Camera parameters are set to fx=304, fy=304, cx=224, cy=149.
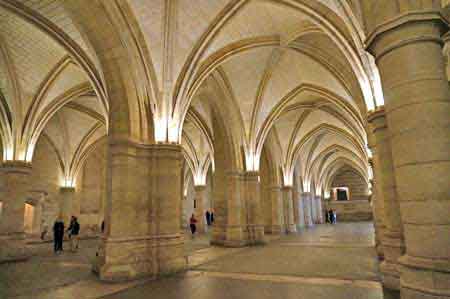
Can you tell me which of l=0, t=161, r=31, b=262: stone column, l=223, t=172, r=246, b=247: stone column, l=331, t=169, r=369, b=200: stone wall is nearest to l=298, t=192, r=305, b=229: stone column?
l=223, t=172, r=246, b=247: stone column

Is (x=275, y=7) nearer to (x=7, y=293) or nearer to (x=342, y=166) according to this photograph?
(x=7, y=293)

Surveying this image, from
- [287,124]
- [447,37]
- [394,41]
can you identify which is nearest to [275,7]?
[447,37]

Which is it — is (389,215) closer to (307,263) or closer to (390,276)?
(390,276)

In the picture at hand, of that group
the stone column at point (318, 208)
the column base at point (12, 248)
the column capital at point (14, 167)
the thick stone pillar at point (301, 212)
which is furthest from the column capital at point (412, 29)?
the stone column at point (318, 208)

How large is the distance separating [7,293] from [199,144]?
1773cm

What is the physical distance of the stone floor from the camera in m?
5.68

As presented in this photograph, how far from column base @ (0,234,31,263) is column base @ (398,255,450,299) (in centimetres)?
1225

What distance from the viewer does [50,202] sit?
18.8m

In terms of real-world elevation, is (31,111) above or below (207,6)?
below

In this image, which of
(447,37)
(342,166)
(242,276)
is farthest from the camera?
(342,166)

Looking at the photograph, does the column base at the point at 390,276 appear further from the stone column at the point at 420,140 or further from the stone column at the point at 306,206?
the stone column at the point at 306,206

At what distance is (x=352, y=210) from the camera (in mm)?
39688

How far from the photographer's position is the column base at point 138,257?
7.15m

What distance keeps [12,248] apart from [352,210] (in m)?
37.8
